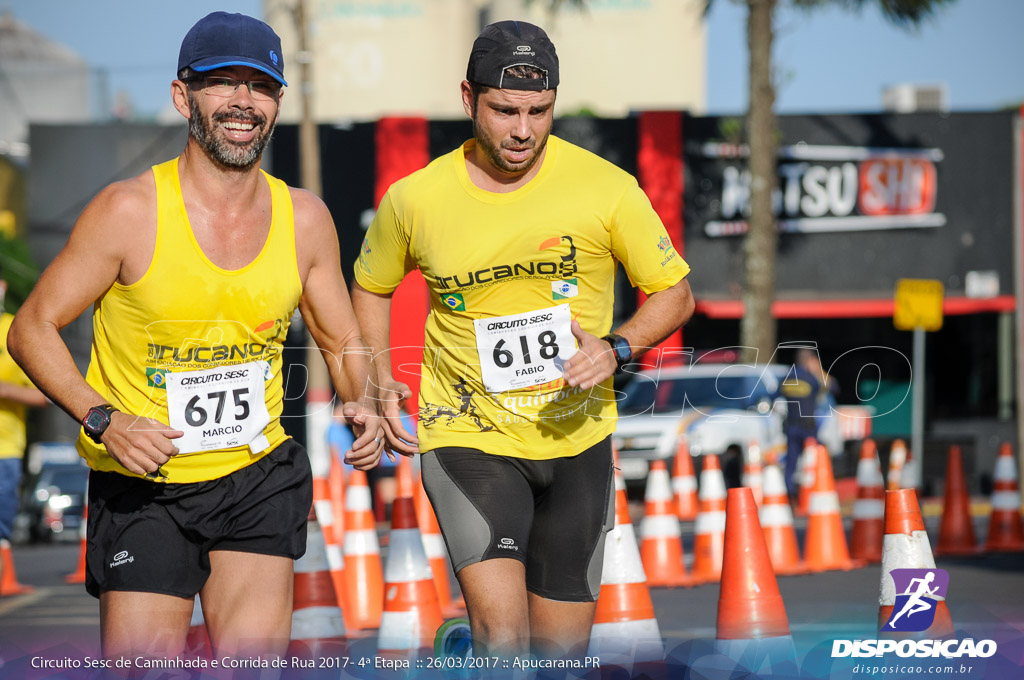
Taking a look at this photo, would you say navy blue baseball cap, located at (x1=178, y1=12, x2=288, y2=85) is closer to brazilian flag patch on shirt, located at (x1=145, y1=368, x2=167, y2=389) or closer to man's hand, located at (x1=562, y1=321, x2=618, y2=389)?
brazilian flag patch on shirt, located at (x1=145, y1=368, x2=167, y2=389)

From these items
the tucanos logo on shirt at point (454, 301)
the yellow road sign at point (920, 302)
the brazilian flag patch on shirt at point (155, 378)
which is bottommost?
the brazilian flag patch on shirt at point (155, 378)

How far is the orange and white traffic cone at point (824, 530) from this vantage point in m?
10.1

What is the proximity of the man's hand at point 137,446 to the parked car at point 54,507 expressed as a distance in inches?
517

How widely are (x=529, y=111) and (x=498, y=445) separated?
1.12 metres

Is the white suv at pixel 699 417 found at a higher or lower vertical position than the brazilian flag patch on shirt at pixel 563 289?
lower

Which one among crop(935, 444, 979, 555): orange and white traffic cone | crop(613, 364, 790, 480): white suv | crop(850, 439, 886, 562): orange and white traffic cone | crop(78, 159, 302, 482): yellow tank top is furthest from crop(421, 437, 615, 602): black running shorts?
crop(613, 364, 790, 480): white suv

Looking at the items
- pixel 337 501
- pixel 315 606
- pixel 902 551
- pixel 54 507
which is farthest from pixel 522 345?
pixel 54 507

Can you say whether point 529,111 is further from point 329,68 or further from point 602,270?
point 329,68

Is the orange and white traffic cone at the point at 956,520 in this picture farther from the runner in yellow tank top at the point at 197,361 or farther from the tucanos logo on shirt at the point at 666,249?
the runner in yellow tank top at the point at 197,361

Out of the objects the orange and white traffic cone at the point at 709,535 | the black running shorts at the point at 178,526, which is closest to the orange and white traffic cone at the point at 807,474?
the orange and white traffic cone at the point at 709,535

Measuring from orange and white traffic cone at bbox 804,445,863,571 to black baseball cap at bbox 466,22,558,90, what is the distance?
622cm

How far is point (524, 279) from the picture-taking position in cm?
452

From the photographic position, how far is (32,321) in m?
3.88

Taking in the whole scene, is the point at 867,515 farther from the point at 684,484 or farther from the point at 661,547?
the point at 684,484
